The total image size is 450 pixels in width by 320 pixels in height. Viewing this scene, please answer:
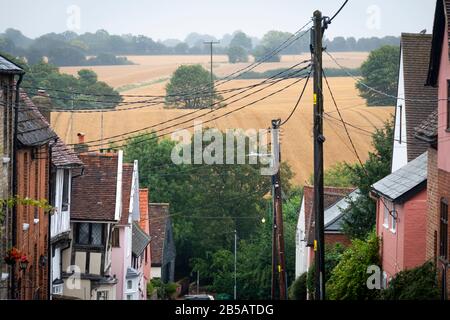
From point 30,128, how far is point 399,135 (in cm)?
1533

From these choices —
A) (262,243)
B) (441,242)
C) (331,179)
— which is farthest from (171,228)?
(441,242)

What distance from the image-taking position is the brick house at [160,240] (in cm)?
6750

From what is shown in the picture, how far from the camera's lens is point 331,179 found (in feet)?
301

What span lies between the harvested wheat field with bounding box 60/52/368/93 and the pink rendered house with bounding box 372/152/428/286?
102357 mm

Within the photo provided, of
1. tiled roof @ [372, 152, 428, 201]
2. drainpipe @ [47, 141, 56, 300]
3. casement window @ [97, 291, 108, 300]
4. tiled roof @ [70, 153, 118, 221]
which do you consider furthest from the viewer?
casement window @ [97, 291, 108, 300]

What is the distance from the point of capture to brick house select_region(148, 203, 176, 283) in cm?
6750

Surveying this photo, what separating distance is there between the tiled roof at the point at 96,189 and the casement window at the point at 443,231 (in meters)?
18.5

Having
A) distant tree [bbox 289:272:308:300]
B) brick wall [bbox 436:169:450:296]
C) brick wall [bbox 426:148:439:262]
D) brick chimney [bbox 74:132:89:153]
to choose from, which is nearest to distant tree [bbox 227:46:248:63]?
brick chimney [bbox 74:132:89:153]

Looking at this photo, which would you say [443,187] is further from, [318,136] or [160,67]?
[160,67]

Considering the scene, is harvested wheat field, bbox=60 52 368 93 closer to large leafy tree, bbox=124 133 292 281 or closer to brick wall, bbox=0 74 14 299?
large leafy tree, bbox=124 133 292 281

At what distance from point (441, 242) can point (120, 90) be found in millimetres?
111323

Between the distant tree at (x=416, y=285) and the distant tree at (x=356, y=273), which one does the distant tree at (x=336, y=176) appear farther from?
the distant tree at (x=416, y=285)

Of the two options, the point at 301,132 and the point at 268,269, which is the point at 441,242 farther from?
the point at 301,132

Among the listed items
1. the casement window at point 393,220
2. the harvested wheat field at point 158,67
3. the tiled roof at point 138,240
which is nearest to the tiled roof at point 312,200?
the tiled roof at point 138,240
